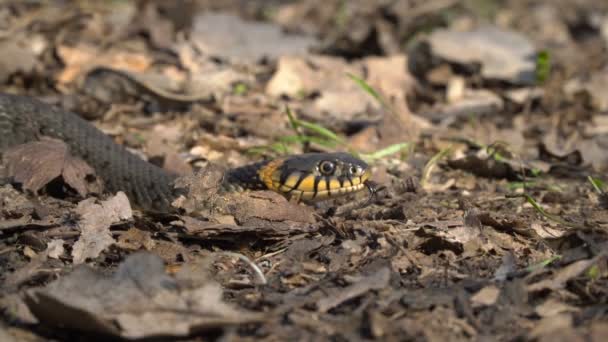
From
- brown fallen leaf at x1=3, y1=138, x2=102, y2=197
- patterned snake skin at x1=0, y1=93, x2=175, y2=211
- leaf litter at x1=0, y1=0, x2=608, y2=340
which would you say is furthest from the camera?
patterned snake skin at x1=0, y1=93, x2=175, y2=211

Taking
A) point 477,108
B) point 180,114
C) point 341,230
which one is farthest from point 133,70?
point 341,230

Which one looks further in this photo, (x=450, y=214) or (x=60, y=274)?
(x=450, y=214)

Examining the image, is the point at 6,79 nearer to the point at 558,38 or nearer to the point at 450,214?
the point at 450,214

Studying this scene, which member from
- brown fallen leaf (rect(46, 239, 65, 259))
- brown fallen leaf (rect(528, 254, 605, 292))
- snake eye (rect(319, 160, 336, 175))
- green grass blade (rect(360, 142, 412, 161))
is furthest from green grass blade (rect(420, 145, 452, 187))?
brown fallen leaf (rect(46, 239, 65, 259))

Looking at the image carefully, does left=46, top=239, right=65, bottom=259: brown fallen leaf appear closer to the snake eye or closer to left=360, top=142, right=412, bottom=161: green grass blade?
the snake eye

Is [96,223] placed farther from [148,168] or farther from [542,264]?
[542,264]

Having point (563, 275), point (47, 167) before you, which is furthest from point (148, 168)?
point (563, 275)

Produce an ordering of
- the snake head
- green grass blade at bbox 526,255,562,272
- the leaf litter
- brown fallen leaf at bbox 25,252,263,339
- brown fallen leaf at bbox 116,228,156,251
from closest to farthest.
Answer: brown fallen leaf at bbox 25,252,263,339
the leaf litter
green grass blade at bbox 526,255,562,272
brown fallen leaf at bbox 116,228,156,251
the snake head
